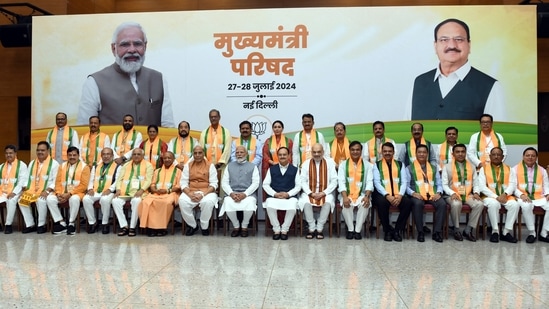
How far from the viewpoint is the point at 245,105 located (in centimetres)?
778

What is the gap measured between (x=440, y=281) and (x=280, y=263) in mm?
1444

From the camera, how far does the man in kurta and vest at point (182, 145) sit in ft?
23.5

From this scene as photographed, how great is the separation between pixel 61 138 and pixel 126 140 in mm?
1095

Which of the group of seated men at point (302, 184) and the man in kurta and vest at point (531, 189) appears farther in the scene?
the group of seated men at point (302, 184)

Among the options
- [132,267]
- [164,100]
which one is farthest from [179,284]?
[164,100]

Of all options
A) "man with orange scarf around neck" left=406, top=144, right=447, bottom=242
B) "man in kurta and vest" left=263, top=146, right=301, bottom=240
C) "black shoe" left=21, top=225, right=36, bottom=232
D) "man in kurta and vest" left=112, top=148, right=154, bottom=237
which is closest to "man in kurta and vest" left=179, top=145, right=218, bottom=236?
"man in kurta and vest" left=112, top=148, right=154, bottom=237

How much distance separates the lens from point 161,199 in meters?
6.25

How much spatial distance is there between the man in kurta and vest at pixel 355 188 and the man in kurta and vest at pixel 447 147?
1251 mm

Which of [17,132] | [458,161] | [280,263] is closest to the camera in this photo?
[280,263]

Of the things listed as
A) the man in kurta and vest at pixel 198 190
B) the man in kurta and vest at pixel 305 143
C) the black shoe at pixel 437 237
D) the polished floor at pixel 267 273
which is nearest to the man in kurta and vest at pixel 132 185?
the polished floor at pixel 267 273

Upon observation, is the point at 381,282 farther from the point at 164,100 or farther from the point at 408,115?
the point at 164,100

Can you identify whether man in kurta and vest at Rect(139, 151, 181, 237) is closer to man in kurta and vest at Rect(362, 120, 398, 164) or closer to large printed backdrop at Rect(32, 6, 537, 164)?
large printed backdrop at Rect(32, 6, 537, 164)

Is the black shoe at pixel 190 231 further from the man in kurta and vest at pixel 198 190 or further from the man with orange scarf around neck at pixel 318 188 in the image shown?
the man with orange scarf around neck at pixel 318 188

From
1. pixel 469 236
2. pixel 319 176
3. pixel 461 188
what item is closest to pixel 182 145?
pixel 319 176
